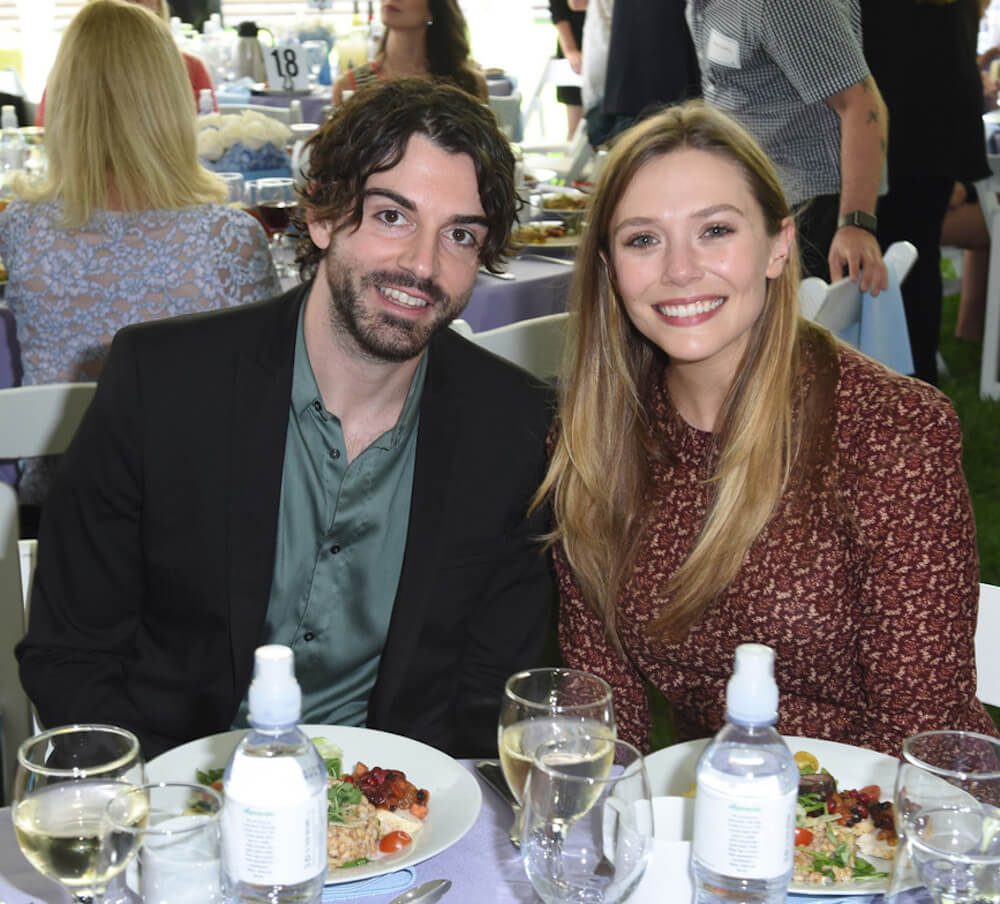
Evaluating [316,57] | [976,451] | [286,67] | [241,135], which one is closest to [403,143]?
[241,135]

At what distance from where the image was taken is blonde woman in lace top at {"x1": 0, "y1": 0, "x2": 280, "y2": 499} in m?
2.92

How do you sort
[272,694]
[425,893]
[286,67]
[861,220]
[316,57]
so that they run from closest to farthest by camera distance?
[272,694], [425,893], [861,220], [286,67], [316,57]

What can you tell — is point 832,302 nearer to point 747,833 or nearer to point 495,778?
point 495,778

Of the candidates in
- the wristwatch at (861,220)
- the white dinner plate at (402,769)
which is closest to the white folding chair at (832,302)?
the wristwatch at (861,220)

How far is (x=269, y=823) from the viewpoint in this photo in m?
0.94

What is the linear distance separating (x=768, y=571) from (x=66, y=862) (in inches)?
39.4

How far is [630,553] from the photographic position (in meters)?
1.79

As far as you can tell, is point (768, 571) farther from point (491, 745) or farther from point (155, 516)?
point (155, 516)

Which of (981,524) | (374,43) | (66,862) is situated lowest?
(981,524)

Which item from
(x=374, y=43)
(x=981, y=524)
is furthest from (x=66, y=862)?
(x=374, y=43)

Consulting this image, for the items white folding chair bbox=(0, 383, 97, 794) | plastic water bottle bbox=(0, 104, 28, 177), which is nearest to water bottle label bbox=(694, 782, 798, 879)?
white folding chair bbox=(0, 383, 97, 794)

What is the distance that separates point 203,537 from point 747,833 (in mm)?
1027

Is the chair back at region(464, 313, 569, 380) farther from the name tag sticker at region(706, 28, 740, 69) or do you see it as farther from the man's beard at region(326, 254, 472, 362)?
the name tag sticker at region(706, 28, 740, 69)

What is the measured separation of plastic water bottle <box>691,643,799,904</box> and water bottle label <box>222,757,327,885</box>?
11.7 inches
